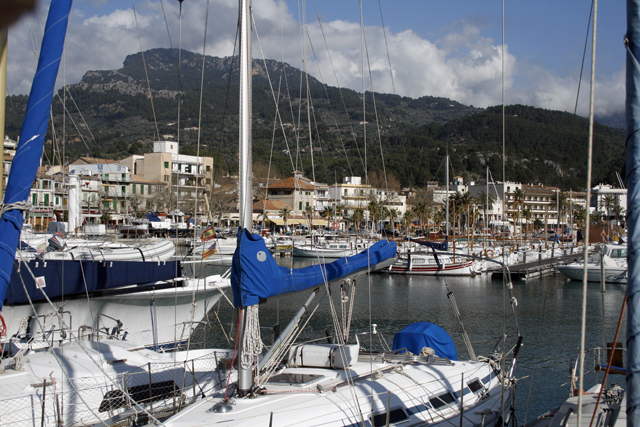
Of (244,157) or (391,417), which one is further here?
(391,417)

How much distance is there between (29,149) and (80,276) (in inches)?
300

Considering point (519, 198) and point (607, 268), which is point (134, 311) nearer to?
point (607, 268)

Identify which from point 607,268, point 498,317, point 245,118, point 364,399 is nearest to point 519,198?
point 607,268

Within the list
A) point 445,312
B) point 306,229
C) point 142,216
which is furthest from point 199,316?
point 306,229

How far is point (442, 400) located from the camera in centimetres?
898

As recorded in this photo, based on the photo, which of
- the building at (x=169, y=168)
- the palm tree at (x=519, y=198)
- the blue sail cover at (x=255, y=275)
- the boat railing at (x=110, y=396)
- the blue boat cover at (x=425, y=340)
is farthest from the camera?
the building at (x=169, y=168)

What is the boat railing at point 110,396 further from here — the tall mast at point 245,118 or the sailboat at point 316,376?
the tall mast at point 245,118

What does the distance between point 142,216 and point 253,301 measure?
67.7m

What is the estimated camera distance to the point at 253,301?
7.66m


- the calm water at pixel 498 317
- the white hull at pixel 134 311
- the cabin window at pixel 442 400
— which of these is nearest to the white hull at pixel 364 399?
the cabin window at pixel 442 400

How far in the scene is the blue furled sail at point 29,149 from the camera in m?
6.75

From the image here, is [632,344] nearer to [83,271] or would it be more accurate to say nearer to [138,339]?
[83,271]

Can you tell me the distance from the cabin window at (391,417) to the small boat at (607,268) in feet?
117

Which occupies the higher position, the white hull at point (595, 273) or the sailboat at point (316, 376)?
the sailboat at point (316, 376)
